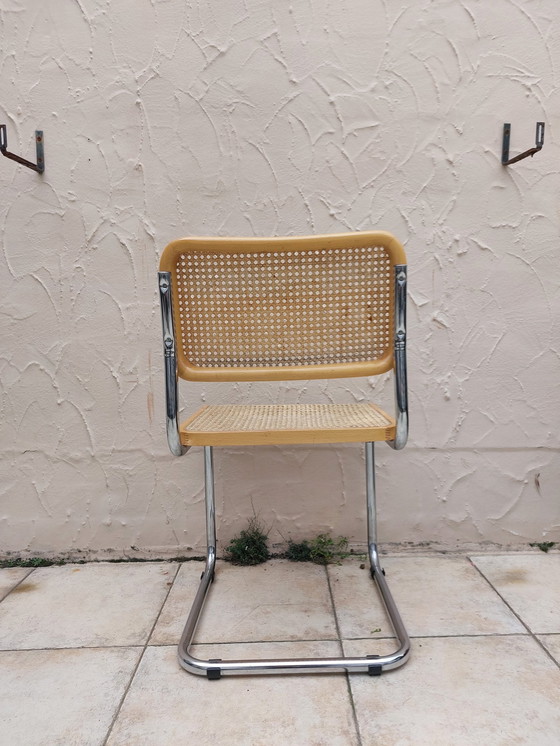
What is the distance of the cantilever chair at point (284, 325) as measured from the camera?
3.82 feet

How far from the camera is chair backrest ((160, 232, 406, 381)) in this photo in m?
1.17

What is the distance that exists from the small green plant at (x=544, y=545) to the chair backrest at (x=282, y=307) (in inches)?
41.4

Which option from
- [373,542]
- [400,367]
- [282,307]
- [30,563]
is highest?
[282,307]

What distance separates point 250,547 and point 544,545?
94 centimetres

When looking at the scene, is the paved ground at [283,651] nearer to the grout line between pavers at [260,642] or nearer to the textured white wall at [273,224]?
the grout line between pavers at [260,642]

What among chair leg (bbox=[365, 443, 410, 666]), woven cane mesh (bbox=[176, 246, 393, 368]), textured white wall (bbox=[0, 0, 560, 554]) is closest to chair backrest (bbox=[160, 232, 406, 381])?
woven cane mesh (bbox=[176, 246, 393, 368])

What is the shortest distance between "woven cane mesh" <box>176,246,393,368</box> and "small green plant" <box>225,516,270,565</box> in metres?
0.79

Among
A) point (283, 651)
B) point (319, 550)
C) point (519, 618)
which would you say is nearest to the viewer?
point (283, 651)

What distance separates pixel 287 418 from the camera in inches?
54.3

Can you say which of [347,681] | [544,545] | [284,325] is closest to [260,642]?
[347,681]

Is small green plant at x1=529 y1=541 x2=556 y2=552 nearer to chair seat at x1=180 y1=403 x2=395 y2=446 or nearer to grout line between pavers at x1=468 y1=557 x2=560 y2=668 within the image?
grout line between pavers at x1=468 y1=557 x2=560 y2=668

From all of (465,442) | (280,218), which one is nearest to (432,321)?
(465,442)

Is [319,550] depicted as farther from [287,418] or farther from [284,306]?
[284,306]

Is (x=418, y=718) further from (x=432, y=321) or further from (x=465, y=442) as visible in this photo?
(x=432, y=321)
